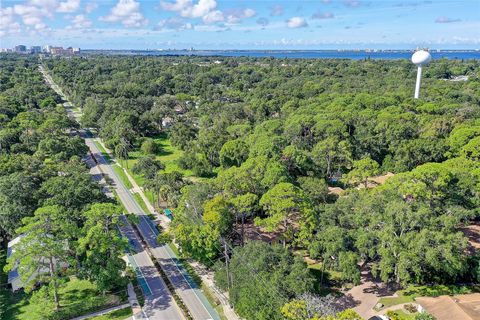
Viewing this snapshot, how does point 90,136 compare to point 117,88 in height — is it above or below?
below

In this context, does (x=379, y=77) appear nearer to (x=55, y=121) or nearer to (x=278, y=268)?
(x=55, y=121)

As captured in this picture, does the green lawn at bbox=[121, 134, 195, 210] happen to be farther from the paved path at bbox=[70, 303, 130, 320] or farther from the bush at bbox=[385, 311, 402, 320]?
the bush at bbox=[385, 311, 402, 320]

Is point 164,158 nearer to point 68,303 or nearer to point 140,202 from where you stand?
point 140,202

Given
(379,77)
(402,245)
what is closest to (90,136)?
(402,245)

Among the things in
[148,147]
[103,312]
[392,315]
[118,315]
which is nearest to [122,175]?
→ [148,147]

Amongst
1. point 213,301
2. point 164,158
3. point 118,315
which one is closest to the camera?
point 118,315

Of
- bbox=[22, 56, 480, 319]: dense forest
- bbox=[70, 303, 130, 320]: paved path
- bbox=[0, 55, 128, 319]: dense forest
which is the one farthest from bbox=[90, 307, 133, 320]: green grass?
bbox=[22, 56, 480, 319]: dense forest

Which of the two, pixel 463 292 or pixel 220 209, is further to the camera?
pixel 220 209
